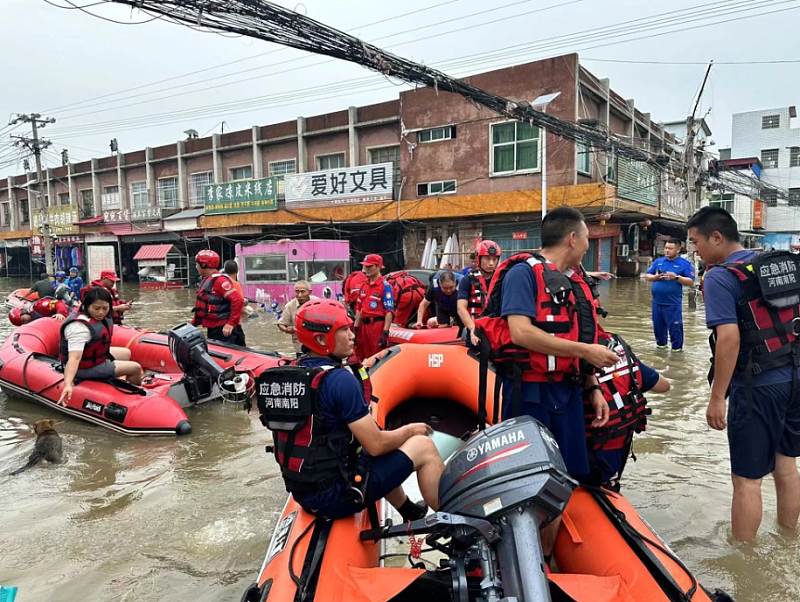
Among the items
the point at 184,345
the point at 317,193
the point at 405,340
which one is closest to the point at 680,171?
the point at 317,193

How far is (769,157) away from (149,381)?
37421 mm

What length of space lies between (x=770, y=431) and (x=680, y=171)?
1635 centimetres

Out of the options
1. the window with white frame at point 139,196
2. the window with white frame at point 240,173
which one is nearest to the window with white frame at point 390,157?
the window with white frame at point 240,173

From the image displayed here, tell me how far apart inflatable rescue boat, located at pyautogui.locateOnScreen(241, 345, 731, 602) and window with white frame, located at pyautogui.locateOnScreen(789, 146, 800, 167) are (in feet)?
123

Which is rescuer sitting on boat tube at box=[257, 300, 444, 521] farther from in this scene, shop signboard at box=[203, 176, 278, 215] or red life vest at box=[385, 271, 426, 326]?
shop signboard at box=[203, 176, 278, 215]

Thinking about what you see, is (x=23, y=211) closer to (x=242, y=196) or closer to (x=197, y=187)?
(x=197, y=187)

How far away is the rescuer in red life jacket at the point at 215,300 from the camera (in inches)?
215

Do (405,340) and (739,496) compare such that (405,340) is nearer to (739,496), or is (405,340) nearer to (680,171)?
(739,496)

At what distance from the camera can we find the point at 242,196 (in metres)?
17.3

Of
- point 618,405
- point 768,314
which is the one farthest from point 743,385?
→ point 618,405

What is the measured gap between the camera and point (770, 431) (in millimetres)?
2201

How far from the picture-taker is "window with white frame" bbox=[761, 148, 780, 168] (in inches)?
1234

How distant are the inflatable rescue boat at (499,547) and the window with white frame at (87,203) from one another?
2672cm

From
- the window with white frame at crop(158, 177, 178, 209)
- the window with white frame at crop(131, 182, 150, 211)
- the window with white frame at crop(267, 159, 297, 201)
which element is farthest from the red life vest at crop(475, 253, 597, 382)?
the window with white frame at crop(131, 182, 150, 211)
